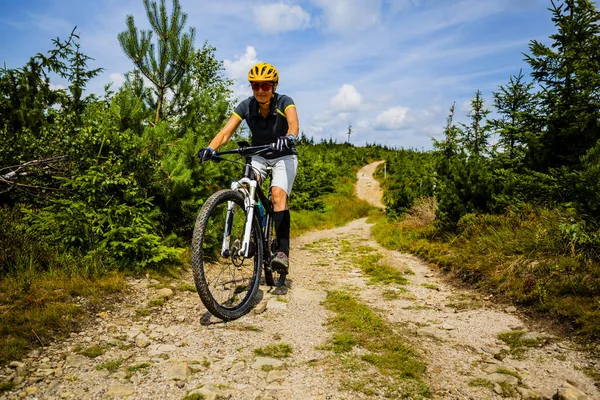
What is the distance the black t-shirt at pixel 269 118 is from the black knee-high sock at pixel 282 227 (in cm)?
79

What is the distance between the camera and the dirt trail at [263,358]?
7.92ft

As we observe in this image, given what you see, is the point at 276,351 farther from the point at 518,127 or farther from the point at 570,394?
the point at 518,127

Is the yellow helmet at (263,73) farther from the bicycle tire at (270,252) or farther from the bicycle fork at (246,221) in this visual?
the bicycle tire at (270,252)

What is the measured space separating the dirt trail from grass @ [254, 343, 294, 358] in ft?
0.16

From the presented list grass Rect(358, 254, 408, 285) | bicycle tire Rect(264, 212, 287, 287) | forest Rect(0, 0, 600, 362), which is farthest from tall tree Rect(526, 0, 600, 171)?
bicycle tire Rect(264, 212, 287, 287)

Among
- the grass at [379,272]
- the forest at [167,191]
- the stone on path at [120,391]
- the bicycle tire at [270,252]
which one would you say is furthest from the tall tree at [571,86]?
the stone on path at [120,391]

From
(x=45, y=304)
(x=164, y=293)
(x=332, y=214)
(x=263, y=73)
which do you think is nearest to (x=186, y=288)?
(x=164, y=293)

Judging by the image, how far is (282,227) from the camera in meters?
4.67

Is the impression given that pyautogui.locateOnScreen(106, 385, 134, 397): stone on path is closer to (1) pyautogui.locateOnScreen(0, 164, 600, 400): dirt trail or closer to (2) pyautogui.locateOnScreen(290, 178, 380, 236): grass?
(1) pyautogui.locateOnScreen(0, 164, 600, 400): dirt trail

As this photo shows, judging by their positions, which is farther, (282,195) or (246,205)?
(282,195)

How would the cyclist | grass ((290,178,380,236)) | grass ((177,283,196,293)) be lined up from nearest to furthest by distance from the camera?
the cyclist
grass ((177,283,196,293))
grass ((290,178,380,236))

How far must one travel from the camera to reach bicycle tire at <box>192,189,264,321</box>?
10.9ft

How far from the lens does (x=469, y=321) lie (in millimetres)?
4172

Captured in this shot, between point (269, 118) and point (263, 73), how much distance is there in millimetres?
594
